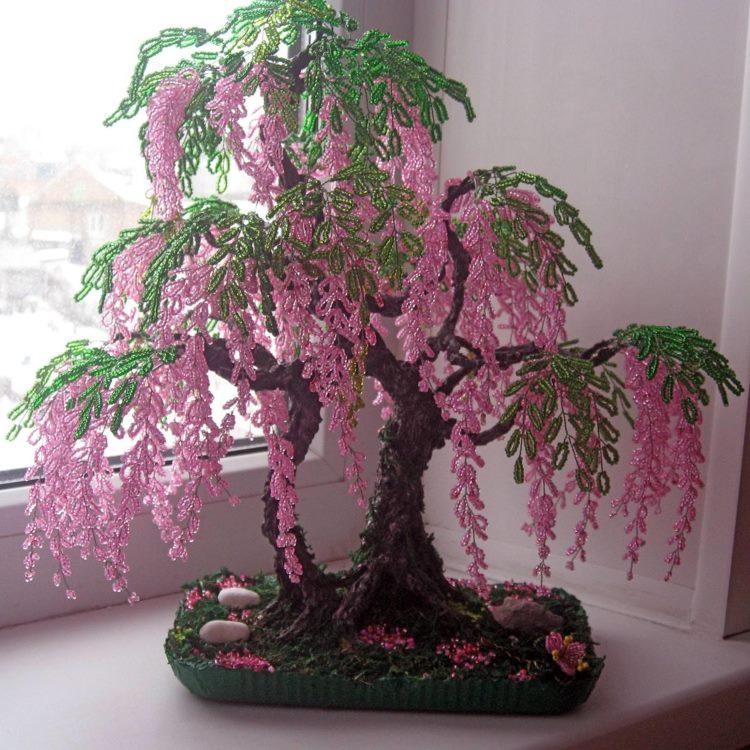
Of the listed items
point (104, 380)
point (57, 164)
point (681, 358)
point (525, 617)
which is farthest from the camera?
point (57, 164)

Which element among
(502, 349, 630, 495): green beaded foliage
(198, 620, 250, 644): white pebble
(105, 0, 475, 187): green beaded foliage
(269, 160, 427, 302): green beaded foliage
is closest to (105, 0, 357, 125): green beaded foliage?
(105, 0, 475, 187): green beaded foliage

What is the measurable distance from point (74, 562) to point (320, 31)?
73cm

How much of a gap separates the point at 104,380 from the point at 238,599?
40cm

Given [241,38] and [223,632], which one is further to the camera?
[223,632]

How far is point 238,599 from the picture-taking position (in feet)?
3.93

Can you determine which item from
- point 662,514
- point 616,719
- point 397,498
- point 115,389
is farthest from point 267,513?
point 662,514

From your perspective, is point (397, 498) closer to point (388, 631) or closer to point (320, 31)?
point (388, 631)

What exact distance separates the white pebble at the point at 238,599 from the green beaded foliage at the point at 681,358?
0.51 meters

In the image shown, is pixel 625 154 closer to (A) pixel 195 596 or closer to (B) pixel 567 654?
(B) pixel 567 654

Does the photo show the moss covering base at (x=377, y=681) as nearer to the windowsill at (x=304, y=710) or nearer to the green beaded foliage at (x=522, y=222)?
the windowsill at (x=304, y=710)

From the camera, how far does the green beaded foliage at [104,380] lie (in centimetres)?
89

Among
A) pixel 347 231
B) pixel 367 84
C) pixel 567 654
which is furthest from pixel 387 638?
pixel 367 84

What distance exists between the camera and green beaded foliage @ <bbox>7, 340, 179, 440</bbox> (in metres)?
0.89

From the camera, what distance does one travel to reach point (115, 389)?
35.2 inches
